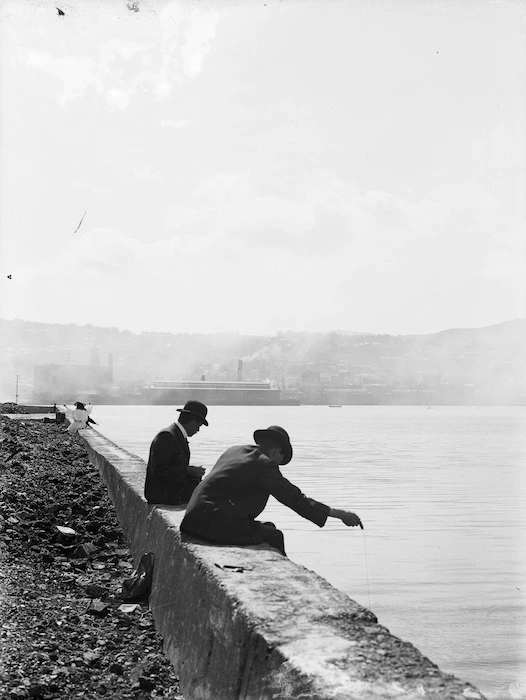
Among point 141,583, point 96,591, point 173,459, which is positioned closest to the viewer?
point 141,583

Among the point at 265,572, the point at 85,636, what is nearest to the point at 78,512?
the point at 85,636

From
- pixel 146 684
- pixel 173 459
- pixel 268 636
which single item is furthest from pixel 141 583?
pixel 268 636

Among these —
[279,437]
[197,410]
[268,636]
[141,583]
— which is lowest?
[141,583]

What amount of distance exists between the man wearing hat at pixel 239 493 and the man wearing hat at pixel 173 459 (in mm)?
1419

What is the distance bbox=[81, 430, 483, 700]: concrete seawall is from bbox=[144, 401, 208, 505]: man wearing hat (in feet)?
3.15

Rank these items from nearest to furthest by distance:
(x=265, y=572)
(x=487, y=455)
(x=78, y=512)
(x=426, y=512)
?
(x=265, y=572)
(x=78, y=512)
(x=426, y=512)
(x=487, y=455)

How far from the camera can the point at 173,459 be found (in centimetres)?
640

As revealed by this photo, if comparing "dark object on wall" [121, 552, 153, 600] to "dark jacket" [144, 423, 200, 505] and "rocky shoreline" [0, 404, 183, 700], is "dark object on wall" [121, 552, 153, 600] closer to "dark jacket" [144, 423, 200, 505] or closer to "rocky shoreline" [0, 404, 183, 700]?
"rocky shoreline" [0, 404, 183, 700]

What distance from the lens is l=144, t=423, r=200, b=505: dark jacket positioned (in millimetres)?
6355

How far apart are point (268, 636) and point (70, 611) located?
8.45 ft

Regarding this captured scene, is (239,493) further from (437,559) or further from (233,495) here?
(437,559)

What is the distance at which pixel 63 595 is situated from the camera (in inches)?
232

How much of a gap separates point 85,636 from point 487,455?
35542 mm

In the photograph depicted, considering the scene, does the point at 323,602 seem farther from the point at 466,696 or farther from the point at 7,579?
Answer: the point at 7,579
